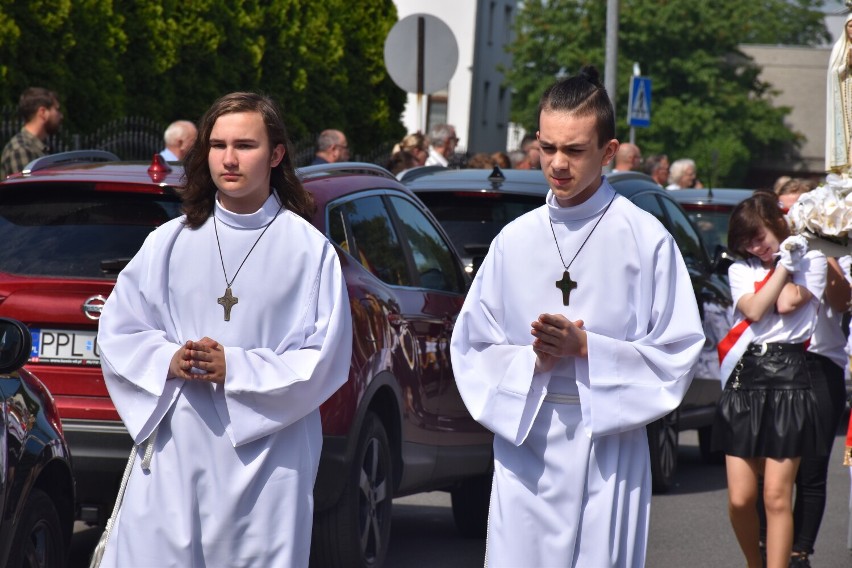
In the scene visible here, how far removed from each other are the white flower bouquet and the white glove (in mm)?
57

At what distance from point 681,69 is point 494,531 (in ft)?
196

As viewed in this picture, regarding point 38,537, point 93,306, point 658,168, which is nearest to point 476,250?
point 93,306

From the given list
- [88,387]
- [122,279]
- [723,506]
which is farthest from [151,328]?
[723,506]

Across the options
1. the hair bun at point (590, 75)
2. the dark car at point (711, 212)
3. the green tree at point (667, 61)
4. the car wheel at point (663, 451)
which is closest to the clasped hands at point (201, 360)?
the hair bun at point (590, 75)

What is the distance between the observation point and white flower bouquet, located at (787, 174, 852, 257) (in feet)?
20.8

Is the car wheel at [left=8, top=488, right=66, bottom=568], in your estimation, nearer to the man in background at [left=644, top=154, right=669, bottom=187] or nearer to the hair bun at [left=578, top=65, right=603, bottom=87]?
the hair bun at [left=578, top=65, right=603, bottom=87]

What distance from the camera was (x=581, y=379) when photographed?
4.25m

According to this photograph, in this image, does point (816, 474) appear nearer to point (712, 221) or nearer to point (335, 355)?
point (335, 355)

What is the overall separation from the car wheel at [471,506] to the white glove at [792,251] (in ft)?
7.59

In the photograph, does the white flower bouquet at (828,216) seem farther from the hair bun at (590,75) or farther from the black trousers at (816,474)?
the hair bun at (590,75)

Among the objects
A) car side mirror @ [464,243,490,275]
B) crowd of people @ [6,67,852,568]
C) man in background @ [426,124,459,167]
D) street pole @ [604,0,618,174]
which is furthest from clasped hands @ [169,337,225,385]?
street pole @ [604,0,618,174]

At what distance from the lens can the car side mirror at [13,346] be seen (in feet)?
15.5

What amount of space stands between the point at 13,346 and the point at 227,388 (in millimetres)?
879

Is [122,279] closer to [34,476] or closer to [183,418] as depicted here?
[183,418]
